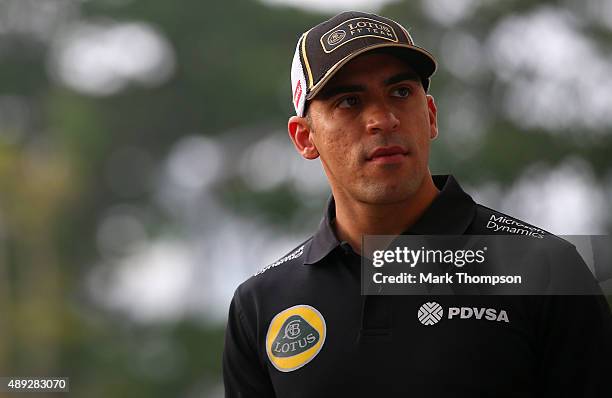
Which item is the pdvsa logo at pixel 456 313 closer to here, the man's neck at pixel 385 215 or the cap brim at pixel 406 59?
the man's neck at pixel 385 215

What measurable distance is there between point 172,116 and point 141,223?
239cm

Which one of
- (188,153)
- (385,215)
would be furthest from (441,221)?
(188,153)

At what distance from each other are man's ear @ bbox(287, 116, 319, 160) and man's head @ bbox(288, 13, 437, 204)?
85 millimetres

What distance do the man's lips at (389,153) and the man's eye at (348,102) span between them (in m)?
0.14

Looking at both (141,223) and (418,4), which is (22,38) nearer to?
(141,223)

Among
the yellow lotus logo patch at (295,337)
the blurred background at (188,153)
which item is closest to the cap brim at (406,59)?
the yellow lotus logo patch at (295,337)

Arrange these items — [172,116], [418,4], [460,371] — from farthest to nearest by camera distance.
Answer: [172,116], [418,4], [460,371]

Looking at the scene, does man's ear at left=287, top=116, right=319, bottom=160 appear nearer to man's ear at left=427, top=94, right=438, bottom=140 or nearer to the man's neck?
the man's neck

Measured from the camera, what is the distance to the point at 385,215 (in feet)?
8.98

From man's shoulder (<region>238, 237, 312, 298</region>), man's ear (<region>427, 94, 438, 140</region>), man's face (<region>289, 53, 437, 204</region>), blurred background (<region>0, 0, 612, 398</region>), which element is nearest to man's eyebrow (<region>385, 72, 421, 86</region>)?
man's face (<region>289, 53, 437, 204</region>)

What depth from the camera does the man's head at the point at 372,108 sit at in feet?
8.73

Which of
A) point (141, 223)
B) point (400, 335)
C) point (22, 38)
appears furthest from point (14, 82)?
point (400, 335)

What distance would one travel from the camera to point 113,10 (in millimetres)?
22406

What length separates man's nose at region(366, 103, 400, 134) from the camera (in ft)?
8.70
